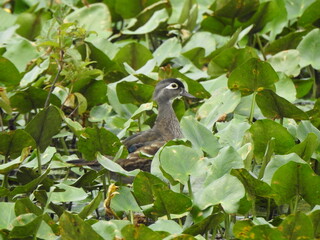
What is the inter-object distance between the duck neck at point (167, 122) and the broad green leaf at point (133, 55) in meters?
0.52

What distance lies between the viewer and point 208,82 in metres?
7.37

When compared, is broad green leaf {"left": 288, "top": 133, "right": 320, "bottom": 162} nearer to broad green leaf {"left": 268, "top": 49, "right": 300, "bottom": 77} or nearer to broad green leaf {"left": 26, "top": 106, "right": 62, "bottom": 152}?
broad green leaf {"left": 26, "top": 106, "right": 62, "bottom": 152}

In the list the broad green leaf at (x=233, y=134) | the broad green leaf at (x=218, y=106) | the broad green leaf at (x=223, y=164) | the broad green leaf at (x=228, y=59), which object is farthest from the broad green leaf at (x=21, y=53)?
the broad green leaf at (x=223, y=164)

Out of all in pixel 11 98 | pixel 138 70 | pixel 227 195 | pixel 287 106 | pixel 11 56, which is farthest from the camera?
pixel 11 56

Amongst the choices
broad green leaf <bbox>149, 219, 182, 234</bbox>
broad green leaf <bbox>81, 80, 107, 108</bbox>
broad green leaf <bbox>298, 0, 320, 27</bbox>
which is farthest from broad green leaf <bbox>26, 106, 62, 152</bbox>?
broad green leaf <bbox>298, 0, 320, 27</bbox>

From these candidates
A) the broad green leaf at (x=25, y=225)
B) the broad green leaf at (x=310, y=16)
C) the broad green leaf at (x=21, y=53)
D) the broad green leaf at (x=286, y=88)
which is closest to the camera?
the broad green leaf at (x=25, y=225)

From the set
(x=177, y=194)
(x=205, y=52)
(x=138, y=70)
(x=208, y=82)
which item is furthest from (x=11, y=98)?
(x=177, y=194)

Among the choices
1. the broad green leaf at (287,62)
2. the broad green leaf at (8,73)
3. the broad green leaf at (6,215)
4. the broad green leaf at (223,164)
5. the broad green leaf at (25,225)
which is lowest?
the broad green leaf at (287,62)

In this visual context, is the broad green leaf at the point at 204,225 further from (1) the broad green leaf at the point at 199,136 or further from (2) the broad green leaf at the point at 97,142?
(2) the broad green leaf at the point at 97,142

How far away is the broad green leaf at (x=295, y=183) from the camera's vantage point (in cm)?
477

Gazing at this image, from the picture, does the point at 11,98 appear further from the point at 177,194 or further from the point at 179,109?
the point at 177,194

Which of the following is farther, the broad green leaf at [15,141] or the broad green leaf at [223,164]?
the broad green leaf at [15,141]

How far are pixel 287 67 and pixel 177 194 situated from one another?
10.2 ft

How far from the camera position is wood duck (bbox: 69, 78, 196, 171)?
6.97m
